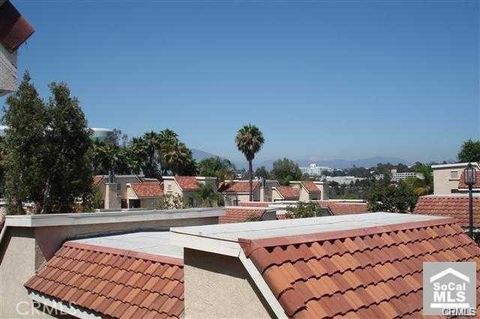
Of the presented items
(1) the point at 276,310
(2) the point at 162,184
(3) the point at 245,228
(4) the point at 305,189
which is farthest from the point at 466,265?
(4) the point at 305,189

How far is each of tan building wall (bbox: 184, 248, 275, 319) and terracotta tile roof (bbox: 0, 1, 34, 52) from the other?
237 centimetres

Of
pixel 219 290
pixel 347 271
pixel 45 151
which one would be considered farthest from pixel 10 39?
A: pixel 45 151

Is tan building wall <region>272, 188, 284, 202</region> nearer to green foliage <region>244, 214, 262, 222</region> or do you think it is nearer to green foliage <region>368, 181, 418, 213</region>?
green foliage <region>368, 181, 418, 213</region>

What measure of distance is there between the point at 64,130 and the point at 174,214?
47.4 ft

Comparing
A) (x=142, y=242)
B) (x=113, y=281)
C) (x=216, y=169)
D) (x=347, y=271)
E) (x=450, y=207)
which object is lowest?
(x=450, y=207)

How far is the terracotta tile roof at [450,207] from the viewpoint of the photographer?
784 inches

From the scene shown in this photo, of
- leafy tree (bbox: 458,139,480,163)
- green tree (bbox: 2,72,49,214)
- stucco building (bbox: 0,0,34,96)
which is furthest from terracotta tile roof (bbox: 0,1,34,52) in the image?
leafy tree (bbox: 458,139,480,163)

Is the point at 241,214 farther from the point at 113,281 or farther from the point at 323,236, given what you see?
the point at 323,236

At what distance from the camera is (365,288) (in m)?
3.79

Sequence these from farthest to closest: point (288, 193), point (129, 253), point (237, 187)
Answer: point (237, 187)
point (288, 193)
point (129, 253)

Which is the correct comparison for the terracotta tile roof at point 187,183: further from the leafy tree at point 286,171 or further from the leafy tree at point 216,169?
the leafy tree at point 286,171

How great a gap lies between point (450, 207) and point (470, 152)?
58056 millimetres

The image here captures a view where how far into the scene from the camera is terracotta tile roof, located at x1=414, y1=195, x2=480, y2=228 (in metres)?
19.9

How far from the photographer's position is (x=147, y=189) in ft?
171
